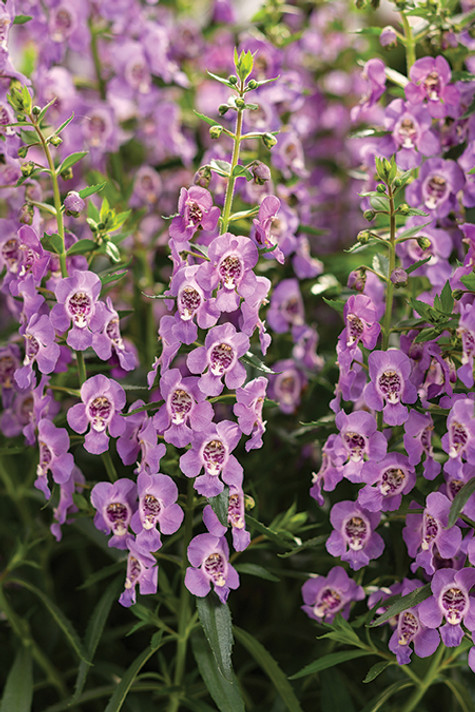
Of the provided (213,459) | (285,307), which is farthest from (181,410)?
(285,307)

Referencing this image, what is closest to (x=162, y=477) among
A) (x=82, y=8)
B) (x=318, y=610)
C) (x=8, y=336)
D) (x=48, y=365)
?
(x=48, y=365)

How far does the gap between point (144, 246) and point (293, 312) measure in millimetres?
516

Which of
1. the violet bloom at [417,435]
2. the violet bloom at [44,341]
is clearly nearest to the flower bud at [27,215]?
the violet bloom at [44,341]

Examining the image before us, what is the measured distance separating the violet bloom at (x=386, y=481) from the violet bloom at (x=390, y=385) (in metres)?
0.08

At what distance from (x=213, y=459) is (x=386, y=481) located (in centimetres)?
31

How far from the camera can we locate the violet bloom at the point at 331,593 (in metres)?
1.50

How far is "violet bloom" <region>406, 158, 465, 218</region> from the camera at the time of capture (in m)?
1.58

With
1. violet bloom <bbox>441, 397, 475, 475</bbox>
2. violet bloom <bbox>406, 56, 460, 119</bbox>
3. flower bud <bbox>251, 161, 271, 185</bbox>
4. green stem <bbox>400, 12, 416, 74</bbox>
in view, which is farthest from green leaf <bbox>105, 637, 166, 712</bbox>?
green stem <bbox>400, 12, 416, 74</bbox>

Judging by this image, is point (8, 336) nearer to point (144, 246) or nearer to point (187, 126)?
point (144, 246)

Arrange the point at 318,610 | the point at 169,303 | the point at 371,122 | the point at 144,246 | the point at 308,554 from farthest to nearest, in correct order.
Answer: the point at 371,122
the point at 144,246
the point at 308,554
the point at 318,610
the point at 169,303

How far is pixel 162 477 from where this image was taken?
130 centimetres

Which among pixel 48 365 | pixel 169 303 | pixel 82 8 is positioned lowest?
pixel 48 365

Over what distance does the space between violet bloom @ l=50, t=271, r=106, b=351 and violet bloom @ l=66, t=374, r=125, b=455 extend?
0.24ft

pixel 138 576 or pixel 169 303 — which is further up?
pixel 169 303
